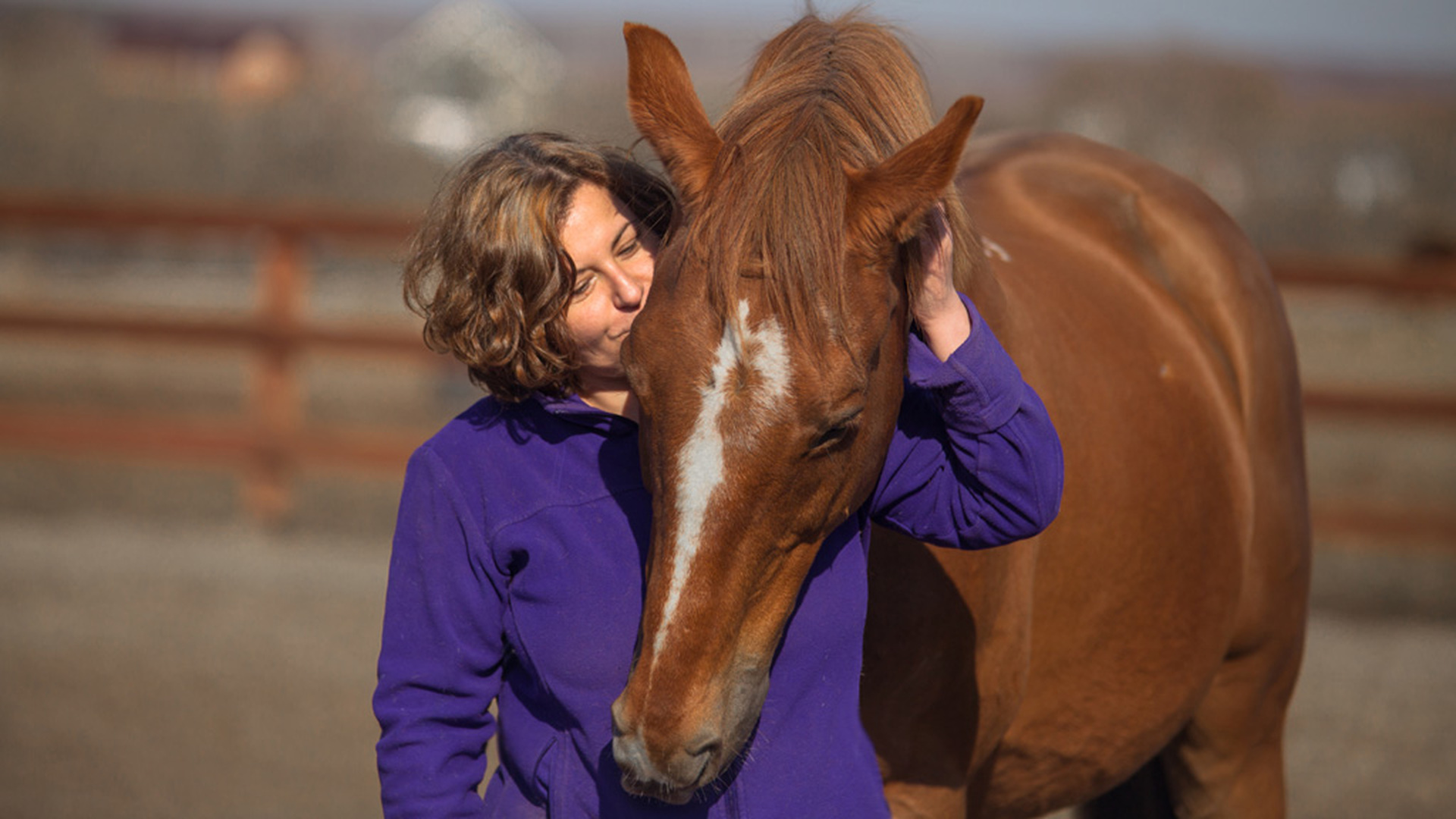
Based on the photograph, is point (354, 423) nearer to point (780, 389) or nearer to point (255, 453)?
point (255, 453)

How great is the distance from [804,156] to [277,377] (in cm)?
546

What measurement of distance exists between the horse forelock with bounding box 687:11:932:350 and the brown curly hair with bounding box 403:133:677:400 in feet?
0.67

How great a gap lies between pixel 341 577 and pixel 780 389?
4.84 meters

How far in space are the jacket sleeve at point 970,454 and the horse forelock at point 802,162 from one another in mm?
191

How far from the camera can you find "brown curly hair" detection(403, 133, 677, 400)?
1.40m

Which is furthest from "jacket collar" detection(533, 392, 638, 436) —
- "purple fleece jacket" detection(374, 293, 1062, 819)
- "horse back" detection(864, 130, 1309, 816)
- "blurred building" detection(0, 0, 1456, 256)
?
"blurred building" detection(0, 0, 1456, 256)

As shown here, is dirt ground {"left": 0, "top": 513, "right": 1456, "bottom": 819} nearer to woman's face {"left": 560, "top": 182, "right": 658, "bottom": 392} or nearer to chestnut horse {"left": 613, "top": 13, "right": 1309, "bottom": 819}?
chestnut horse {"left": 613, "top": 13, "right": 1309, "bottom": 819}

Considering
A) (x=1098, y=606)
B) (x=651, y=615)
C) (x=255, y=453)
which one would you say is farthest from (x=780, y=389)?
(x=255, y=453)

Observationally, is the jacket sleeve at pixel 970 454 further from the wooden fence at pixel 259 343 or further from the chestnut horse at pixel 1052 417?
the wooden fence at pixel 259 343

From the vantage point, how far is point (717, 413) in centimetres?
112

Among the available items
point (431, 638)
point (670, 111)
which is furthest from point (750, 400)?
point (431, 638)

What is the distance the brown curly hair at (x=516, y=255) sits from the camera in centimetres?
140

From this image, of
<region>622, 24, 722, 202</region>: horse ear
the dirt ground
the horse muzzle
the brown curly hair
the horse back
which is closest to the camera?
the horse muzzle

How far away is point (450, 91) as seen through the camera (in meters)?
21.7
